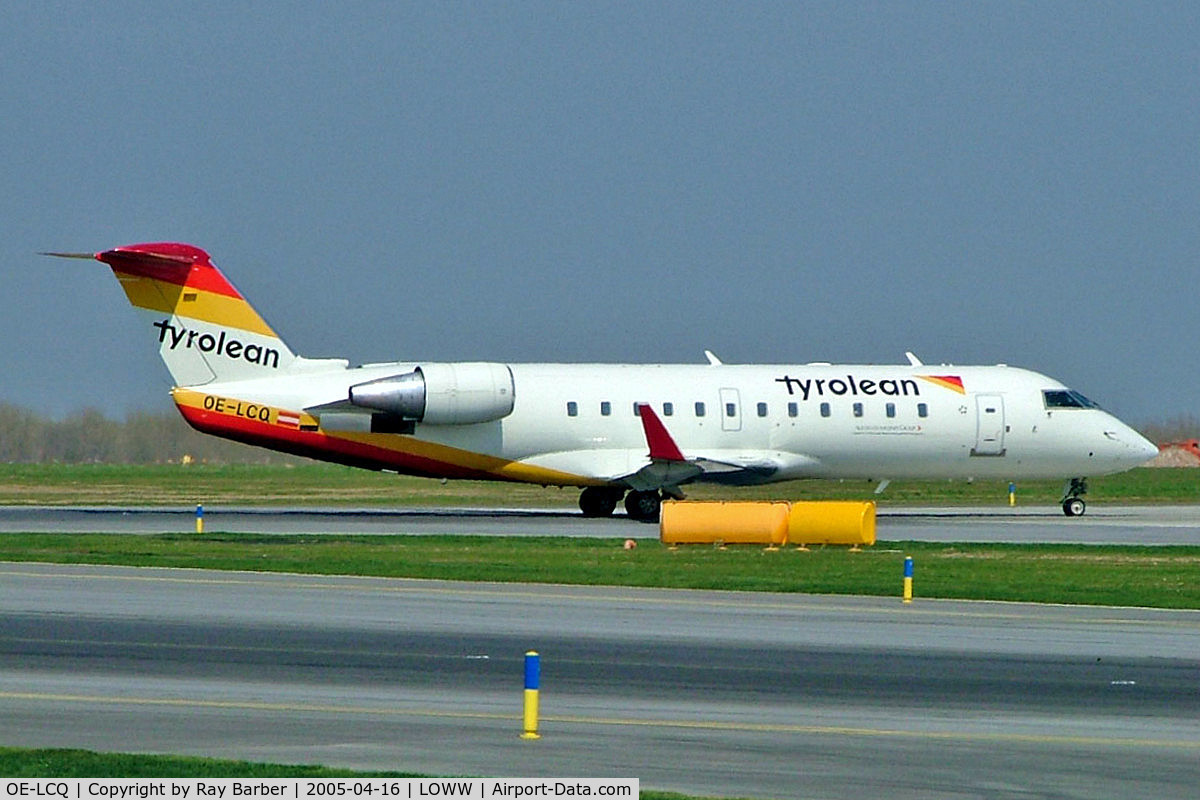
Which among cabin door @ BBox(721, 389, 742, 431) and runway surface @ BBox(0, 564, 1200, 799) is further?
cabin door @ BBox(721, 389, 742, 431)

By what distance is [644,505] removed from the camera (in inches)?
1709

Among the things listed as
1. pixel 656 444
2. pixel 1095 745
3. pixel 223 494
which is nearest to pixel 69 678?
pixel 1095 745

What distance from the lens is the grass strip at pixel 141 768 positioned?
39.2 ft

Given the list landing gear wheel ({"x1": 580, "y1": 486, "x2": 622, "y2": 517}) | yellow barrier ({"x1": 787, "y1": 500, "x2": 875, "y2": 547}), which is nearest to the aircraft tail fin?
landing gear wheel ({"x1": 580, "y1": 486, "x2": 622, "y2": 517})

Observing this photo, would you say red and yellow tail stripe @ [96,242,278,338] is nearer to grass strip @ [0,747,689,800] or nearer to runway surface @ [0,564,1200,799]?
runway surface @ [0,564,1200,799]

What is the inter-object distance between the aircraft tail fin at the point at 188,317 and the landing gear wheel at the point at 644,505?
9162mm

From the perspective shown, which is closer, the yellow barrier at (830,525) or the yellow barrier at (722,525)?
the yellow barrier at (830,525)

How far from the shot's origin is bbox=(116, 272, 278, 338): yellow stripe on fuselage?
41969mm

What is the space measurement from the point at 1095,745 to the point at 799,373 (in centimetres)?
3151

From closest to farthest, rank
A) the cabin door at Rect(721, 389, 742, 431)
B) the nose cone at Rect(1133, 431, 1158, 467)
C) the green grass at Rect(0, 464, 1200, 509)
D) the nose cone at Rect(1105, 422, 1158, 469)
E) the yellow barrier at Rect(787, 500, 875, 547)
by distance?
the yellow barrier at Rect(787, 500, 875, 547) < the cabin door at Rect(721, 389, 742, 431) < the nose cone at Rect(1105, 422, 1158, 469) < the nose cone at Rect(1133, 431, 1158, 467) < the green grass at Rect(0, 464, 1200, 509)

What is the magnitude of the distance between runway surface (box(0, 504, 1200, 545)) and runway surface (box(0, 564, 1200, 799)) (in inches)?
498

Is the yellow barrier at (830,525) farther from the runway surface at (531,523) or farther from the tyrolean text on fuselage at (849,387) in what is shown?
the tyrolean text on fuselage at (849,387)

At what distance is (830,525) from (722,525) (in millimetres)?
2072

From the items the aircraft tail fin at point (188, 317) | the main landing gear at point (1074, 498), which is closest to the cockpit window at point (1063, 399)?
the main landing gear at point (1074, 498)
